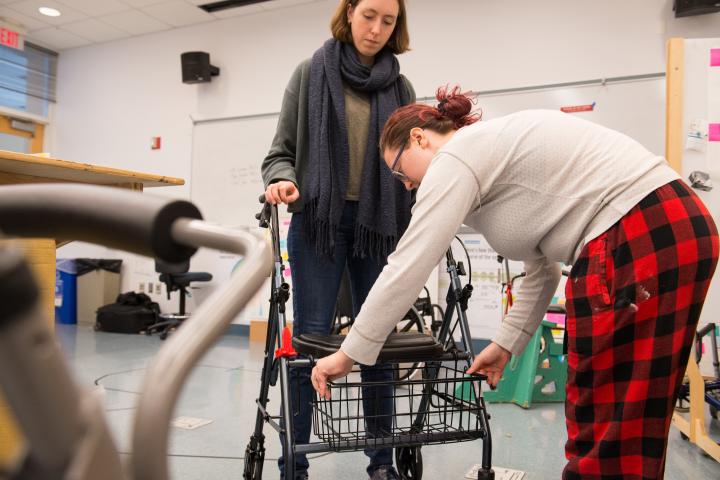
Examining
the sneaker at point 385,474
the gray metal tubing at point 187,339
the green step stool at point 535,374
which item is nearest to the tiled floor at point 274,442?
the green step stool at point 535,374

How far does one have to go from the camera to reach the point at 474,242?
462 centimetres

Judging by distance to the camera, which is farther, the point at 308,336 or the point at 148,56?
the point at 148,56

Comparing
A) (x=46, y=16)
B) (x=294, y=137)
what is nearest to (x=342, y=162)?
(x=294, y=137)

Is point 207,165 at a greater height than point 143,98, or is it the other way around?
point 143,98

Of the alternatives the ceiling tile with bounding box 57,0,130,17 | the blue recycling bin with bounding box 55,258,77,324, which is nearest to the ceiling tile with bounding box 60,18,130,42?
the ceiling tile with bounding box 57,0,130,17

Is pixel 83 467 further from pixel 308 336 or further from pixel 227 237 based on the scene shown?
pixel 308 336

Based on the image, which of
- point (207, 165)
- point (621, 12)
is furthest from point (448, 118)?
point (207, 165)

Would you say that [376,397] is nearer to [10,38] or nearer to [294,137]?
[294,137]

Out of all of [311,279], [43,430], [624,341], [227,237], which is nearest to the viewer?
[43,430]

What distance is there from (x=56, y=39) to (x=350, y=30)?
600cm

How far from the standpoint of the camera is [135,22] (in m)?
5.93

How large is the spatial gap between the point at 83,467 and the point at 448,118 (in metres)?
1.18

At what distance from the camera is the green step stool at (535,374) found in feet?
9.59

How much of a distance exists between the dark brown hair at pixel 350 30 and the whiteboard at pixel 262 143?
9.29 ft
